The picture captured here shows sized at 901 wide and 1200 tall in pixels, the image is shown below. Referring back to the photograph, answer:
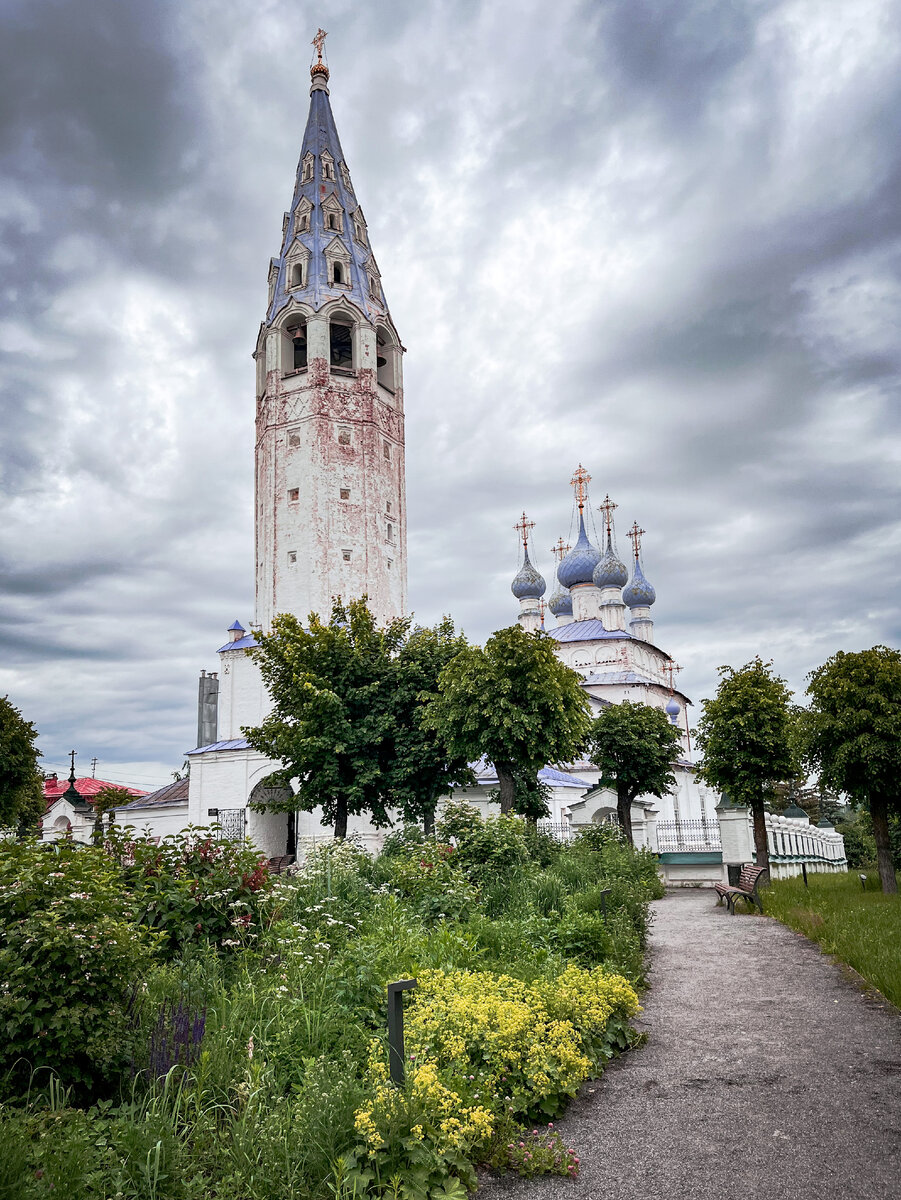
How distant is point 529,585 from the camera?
179 feet

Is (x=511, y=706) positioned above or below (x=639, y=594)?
below

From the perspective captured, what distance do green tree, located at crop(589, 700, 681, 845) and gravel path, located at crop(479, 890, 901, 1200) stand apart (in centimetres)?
1860

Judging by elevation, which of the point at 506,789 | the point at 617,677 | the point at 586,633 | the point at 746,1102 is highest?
the point at 586,633

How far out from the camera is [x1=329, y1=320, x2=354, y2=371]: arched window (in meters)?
36.3

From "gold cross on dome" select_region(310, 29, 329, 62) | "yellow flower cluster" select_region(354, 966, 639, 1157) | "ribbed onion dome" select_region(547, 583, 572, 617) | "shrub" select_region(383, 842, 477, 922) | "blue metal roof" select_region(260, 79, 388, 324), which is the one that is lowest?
"yellow flower cluster" select_region(354, 966, 639, 1157)

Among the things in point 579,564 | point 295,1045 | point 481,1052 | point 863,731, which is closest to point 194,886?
point 295,1045

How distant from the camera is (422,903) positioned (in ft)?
29.1

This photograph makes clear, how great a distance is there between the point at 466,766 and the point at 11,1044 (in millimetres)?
18728

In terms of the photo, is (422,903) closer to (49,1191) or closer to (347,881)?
(347,881)

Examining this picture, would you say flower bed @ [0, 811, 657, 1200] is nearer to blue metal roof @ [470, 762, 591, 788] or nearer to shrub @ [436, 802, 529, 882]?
shrub @ [436, 802, 529, 882]

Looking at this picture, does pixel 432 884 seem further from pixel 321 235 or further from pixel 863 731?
pixel 321 235

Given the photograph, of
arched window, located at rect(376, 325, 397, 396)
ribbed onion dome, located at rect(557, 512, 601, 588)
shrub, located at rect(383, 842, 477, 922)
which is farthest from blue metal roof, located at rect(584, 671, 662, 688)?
shrub, located at rect(383, 842, 477, 922)

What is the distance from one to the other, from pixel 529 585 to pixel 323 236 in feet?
81.6

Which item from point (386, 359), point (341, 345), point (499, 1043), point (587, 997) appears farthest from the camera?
point (341, 345)
